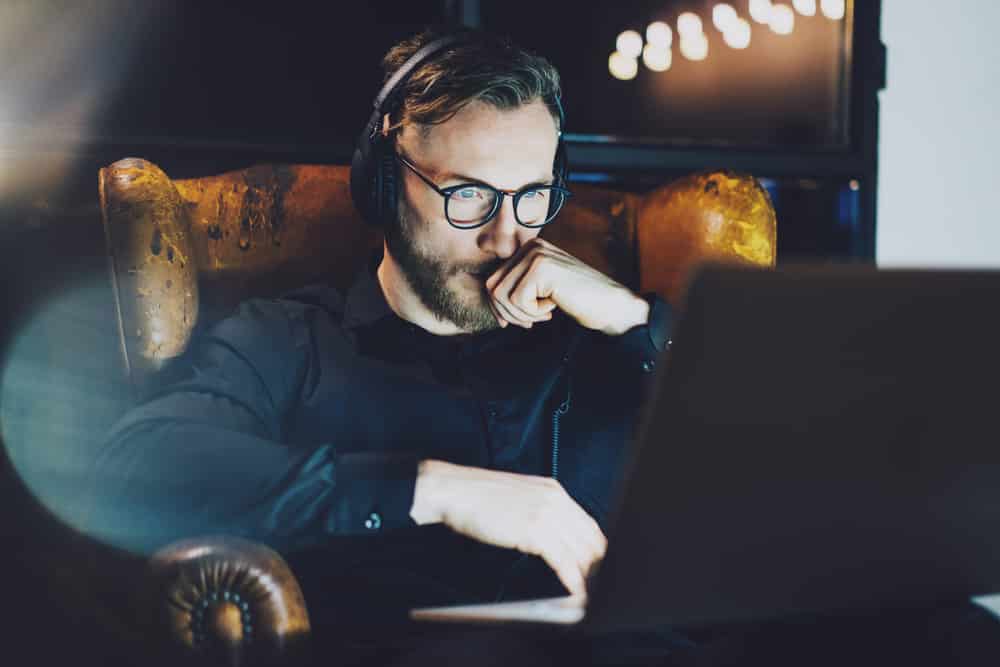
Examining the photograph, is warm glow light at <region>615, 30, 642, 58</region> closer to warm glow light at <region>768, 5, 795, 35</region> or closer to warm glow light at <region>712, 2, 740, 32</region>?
warm glow light at <region>712, 2, 740, 32</region>

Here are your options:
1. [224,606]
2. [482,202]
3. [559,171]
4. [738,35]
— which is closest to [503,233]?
[482,202]

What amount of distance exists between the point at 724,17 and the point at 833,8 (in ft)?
0.97

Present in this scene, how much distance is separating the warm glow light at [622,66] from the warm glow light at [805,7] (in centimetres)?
48

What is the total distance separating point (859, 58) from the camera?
2.17m

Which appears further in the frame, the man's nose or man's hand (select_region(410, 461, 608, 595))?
the man's nose

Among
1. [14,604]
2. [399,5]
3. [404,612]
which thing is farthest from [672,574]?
[399,5]

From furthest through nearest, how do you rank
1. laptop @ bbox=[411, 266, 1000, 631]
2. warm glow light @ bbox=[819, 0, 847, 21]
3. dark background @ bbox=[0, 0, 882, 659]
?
warm glow light @ bbox=[819, 0, 847, 21], dark background @ bbox=[0, 0, 882, 659], laptop @ bbox=[411, 266, 1000, 631]

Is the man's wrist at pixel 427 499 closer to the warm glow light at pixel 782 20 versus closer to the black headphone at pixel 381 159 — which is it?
the black headphone at pixel 381 159

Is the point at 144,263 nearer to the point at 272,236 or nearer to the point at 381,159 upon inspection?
the point at 272,236

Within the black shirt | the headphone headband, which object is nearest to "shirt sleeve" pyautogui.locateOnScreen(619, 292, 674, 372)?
the black shirt

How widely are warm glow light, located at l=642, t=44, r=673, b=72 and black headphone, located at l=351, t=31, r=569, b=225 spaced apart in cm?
87

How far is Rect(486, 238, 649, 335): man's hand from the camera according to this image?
127 cm

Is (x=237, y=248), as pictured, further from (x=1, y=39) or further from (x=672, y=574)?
(x=672, y=574)

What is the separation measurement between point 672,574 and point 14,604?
56.8 inches
